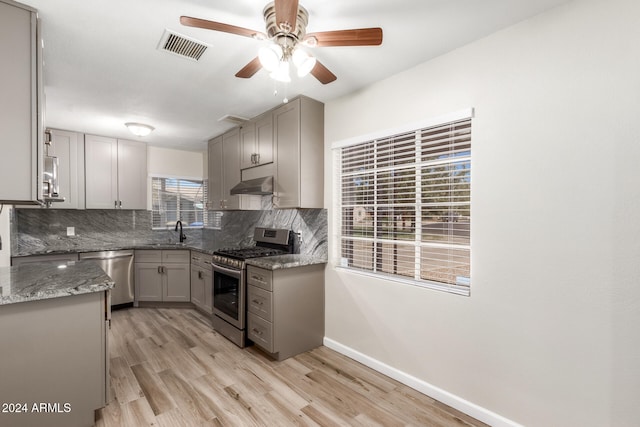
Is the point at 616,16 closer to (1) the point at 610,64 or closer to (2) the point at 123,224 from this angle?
(1) the point at 610,64

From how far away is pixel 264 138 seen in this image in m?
3.44

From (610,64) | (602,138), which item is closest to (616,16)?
(610,64)

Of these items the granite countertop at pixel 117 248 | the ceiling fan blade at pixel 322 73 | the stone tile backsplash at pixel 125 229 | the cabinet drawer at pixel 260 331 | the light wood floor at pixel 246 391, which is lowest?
the light wood floor at pixel 246 391

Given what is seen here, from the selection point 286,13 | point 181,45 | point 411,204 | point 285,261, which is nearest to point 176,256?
point 285,261

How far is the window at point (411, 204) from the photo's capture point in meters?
2.15

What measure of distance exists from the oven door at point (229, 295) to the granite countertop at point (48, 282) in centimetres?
121

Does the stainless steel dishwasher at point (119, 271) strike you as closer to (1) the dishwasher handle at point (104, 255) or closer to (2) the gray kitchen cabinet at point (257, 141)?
(1) the dishwasher handle at point (104, 255)

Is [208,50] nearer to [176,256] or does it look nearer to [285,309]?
[285,309]

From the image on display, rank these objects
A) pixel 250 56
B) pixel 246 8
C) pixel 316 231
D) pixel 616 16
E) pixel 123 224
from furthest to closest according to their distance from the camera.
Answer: pixel 123 224, pixel 316 231, pixel 250 56, pixel 246 8, pixel 616 16

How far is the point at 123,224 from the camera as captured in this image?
15.6 ft

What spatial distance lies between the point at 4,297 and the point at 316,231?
93.5 inches

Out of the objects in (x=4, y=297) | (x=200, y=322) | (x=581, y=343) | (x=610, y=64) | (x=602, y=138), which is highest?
(x=610, y=64)

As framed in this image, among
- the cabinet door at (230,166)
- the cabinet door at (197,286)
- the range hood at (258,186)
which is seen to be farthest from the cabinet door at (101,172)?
the range hood at (258,186)

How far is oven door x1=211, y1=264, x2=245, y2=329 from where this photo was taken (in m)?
3.08
